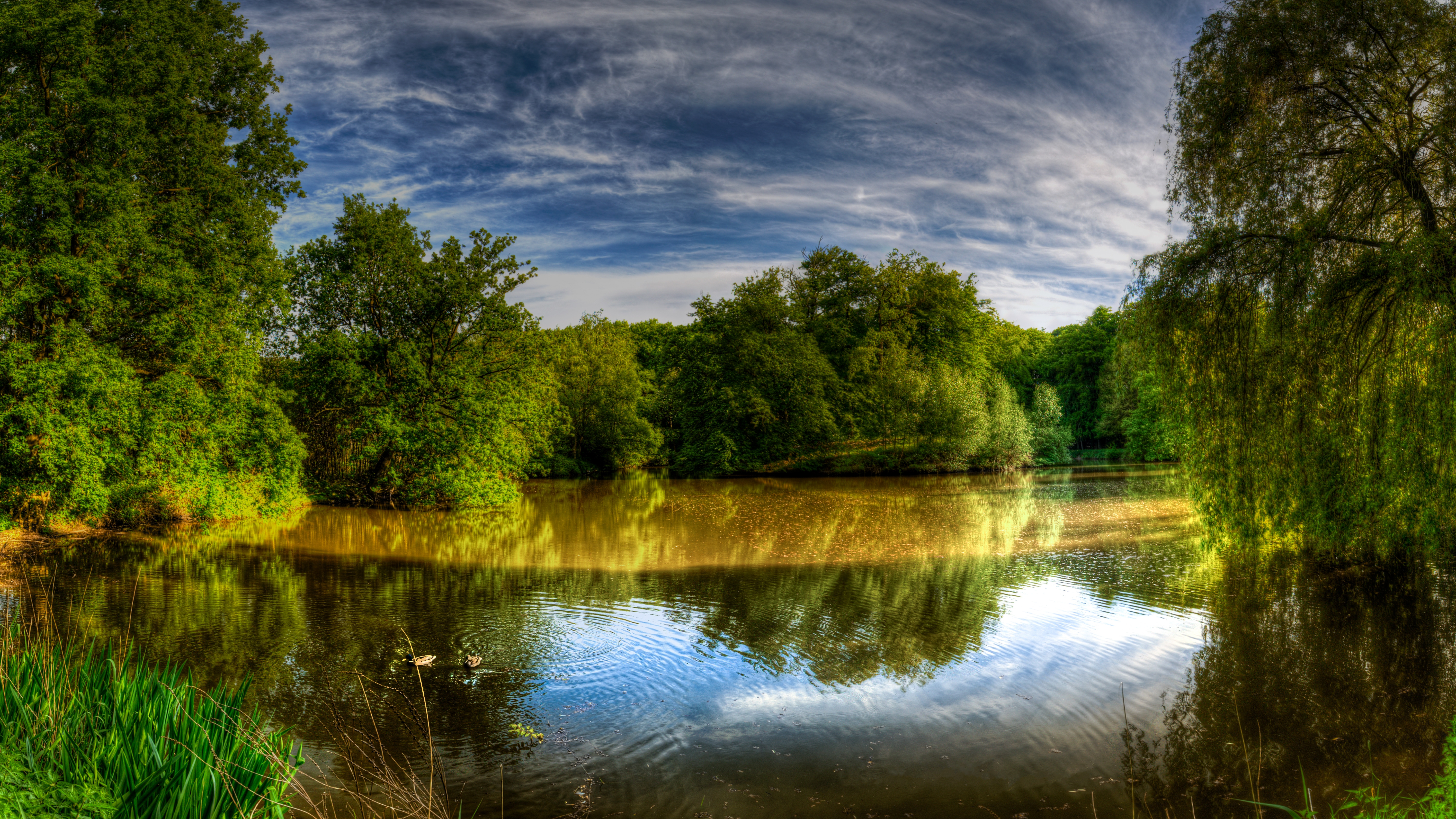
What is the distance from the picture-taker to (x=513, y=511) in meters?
26.1

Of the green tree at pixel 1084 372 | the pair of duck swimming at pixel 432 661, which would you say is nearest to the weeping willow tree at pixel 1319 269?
the pair of duck swimming at pixel 432 661

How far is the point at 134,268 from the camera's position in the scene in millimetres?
17922

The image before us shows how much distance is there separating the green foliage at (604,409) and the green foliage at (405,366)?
61.4ft

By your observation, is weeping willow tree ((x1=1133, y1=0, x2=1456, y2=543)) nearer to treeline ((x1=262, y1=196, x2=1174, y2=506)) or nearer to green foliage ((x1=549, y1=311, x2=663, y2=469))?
treeline ((x1=262, y1=196, x2=1174, y2=506))

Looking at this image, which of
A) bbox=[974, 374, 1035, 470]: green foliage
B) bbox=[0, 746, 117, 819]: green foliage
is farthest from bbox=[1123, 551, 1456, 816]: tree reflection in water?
bbox=[974, 374, 1035, 470]: green foliage

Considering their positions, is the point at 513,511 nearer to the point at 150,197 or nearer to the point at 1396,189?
the point at 150,197

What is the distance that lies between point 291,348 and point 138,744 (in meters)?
25.0

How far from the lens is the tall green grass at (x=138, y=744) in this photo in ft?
12.5

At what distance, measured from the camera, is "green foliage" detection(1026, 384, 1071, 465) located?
51.4 m

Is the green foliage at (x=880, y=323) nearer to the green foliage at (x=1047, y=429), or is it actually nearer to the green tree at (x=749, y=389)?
the green tree at (x=749, y=389)

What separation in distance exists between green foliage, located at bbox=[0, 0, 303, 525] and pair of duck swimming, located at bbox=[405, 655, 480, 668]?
40.6ft

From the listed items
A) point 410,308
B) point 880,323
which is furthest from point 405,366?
point 880,323

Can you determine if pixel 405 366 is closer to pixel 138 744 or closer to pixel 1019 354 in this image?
pixel 138 744

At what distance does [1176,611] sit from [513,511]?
20.4 meters
